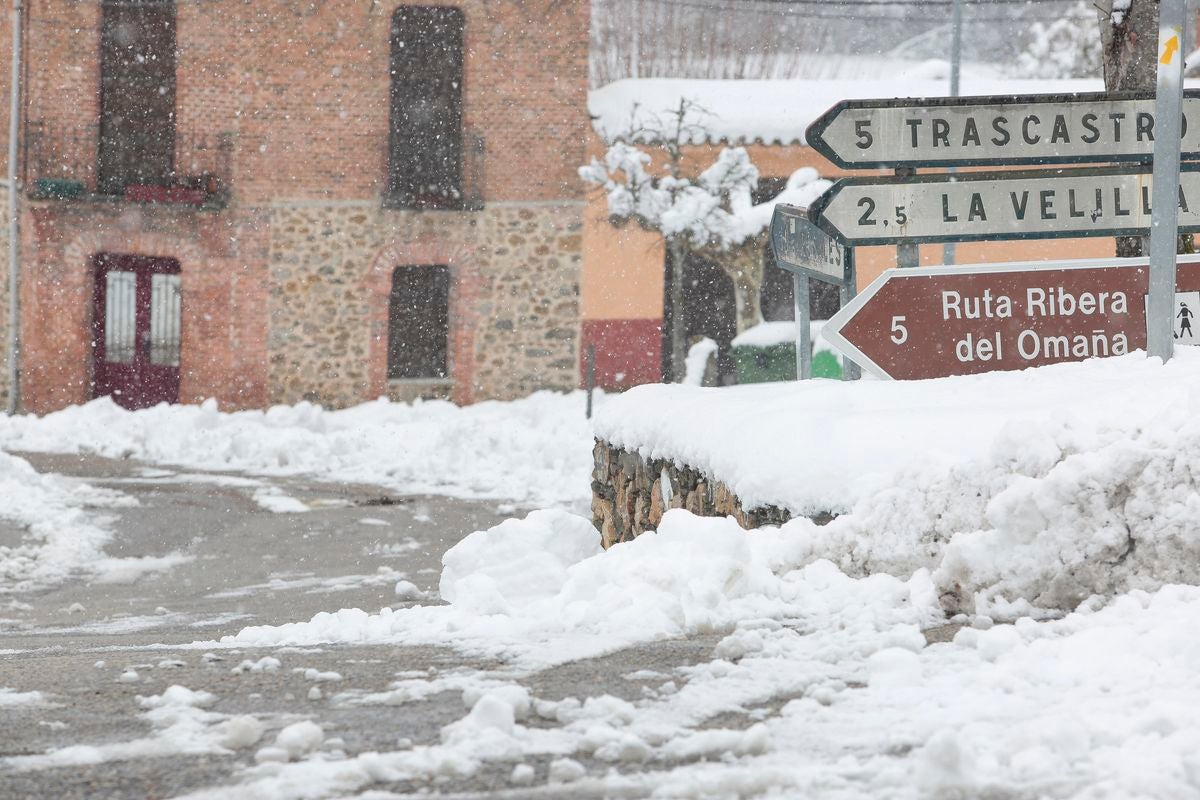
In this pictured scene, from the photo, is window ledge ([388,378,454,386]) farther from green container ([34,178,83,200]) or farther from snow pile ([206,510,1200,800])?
snow pile ([206,510,1200,800])

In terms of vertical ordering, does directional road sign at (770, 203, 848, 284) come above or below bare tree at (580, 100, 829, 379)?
below

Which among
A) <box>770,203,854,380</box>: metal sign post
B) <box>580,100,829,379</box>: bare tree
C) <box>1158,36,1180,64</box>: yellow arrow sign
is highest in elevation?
<box>580,100,829,379</box>: bare tree

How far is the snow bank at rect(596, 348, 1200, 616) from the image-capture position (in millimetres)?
4375

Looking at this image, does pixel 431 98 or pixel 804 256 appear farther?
pixel 431 98

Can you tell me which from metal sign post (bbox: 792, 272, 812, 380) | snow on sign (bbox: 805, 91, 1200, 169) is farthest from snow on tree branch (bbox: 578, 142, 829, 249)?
snow on sign (bbox: 805, 91, 1200, 169)

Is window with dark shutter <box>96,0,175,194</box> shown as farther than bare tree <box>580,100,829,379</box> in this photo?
Yes

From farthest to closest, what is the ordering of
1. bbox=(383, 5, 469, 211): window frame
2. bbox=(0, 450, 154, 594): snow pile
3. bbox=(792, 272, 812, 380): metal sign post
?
bbox=(383, 5, 469, 211): window frame → bbox=(0, 450, 154, 594): snow pile → bbox=(792, 272, 812, 380): metal sign post

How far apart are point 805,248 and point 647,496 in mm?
1545

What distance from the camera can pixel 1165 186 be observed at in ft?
19.0

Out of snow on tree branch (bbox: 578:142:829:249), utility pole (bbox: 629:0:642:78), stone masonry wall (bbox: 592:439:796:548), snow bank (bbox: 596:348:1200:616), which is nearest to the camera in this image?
snow bank (bbox: 596:348:1200:616)

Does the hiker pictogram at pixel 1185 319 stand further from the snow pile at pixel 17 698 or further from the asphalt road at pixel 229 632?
the snow pile at pixel 17 698

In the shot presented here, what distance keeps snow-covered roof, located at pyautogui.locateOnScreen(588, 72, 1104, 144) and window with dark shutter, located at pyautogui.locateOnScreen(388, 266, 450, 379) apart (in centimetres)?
351

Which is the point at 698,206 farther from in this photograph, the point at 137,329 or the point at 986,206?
the point at 986,206

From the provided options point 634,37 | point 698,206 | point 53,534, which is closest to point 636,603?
point 53,534
